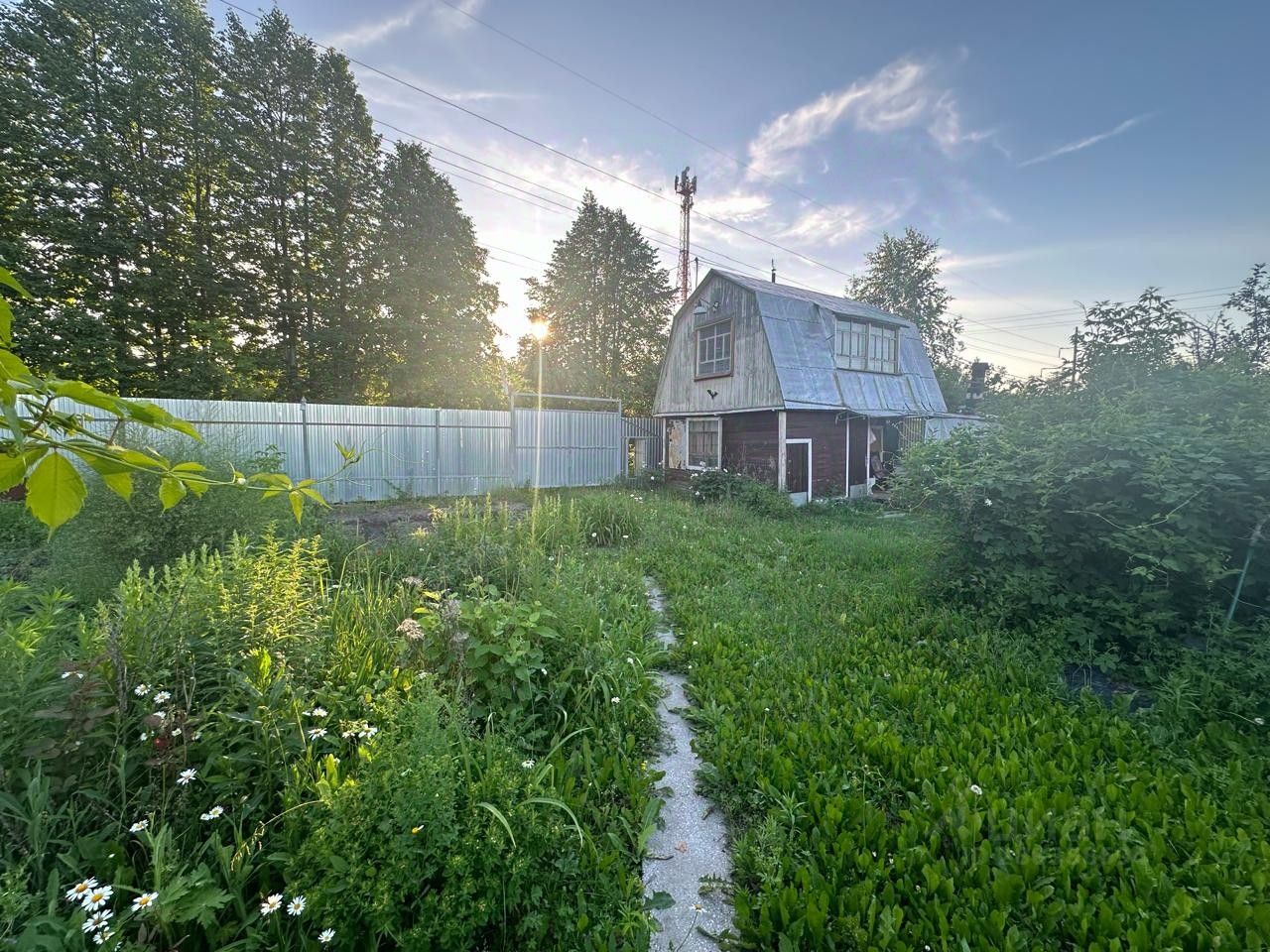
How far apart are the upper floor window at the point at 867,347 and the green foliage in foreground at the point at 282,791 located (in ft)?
38.7

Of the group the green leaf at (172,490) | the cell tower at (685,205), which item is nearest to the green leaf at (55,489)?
the green leaf at (172,490)

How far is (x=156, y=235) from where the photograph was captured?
12.8m

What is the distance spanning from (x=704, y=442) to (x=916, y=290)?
18625 mm

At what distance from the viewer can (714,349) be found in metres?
12.3

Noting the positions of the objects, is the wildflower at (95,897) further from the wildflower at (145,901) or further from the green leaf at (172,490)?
the green leaf at (172,490)

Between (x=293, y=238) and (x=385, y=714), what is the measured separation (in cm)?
1857

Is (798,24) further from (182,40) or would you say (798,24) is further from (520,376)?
(520,376)

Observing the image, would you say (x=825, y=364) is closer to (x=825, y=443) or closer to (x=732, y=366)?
(x=825, y=443)

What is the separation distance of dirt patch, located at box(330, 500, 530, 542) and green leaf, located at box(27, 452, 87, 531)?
4821 millimetres

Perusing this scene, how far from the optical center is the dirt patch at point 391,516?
6020 mm

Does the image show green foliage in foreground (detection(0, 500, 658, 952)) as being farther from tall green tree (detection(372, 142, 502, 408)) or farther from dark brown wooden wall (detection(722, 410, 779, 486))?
tall green tree (detection(372, 142, 502, 408))

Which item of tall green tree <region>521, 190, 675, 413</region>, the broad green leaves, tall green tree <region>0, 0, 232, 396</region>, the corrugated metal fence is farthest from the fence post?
tall green tree <region>521, 190, 675, 413</region>

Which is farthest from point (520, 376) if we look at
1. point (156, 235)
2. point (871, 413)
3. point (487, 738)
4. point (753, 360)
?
point (487, 738)

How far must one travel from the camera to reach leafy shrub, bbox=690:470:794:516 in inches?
372
